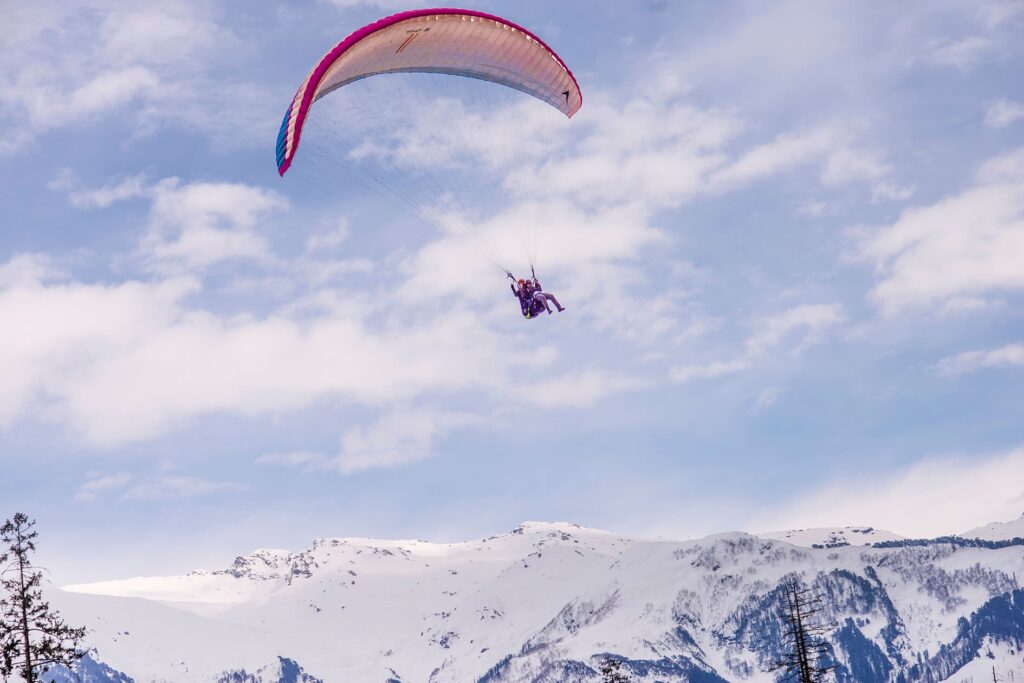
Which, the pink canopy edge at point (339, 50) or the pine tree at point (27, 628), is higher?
the pink canopy edge at point (339, 50)

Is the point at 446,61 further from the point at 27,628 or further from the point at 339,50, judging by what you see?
the point at 27,628

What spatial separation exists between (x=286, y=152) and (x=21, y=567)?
2417 cm

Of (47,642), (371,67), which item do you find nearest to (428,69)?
(371,67)

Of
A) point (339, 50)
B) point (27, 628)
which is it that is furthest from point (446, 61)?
point (27, 628)

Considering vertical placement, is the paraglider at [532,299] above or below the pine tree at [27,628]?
above

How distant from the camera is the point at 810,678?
5859 cm

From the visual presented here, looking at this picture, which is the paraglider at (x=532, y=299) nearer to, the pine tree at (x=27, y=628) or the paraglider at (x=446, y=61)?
the paraglider at (x=446, y=61)

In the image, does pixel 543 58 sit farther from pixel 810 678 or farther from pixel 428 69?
pixel 810 678

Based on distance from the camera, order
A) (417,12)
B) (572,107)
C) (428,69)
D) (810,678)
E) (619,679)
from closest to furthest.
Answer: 1. (810,678)
2. (417,12)
3. (428,69)
4. (572,107)
5. (619,679)

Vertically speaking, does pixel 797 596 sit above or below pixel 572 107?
below

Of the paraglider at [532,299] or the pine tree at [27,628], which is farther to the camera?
the paraglider at [532,299]

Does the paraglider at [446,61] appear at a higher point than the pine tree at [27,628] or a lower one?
higher

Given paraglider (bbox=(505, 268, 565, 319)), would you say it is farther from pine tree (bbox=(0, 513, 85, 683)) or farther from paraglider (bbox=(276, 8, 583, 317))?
pine tree (bbox=(0, 513, 85, 683))

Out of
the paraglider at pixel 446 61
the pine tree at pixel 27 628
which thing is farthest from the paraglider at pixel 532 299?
the pine tree at pixel 27 628
